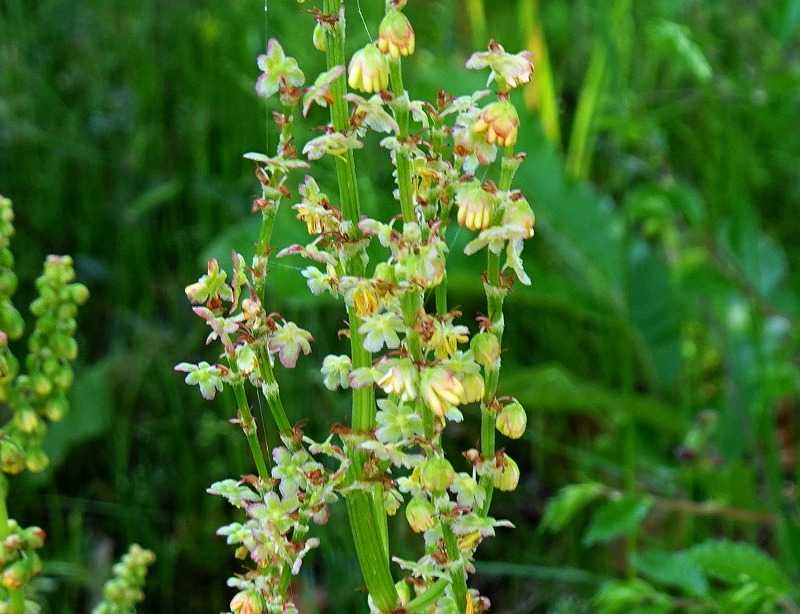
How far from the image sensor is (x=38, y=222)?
251 cm

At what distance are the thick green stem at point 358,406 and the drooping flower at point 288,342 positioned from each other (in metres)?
0.03

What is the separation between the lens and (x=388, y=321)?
2.33 ft

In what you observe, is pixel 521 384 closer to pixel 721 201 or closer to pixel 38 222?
pixel 721 201

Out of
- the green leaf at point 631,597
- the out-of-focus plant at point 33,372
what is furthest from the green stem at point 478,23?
Result: the out-of-focus plant at point 33,372

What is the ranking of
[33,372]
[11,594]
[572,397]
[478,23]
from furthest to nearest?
1. [478,23]
2. [572,397]
3. [33,372]
4. [11,594]

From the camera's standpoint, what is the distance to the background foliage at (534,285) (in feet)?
6.23

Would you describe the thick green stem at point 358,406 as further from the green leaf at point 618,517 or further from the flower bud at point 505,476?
the green leaf at point 618,517

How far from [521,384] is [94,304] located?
101 centimetres

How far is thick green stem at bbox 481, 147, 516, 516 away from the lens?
74 cm

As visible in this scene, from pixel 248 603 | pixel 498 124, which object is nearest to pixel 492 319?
pixel 498 124

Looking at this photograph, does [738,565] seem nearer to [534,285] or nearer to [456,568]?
[456,568]

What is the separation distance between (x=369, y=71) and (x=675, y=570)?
927 millimetres

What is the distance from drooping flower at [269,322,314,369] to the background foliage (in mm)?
786

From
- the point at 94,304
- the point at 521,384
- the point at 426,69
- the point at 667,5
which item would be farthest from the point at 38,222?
the point at 667,5
